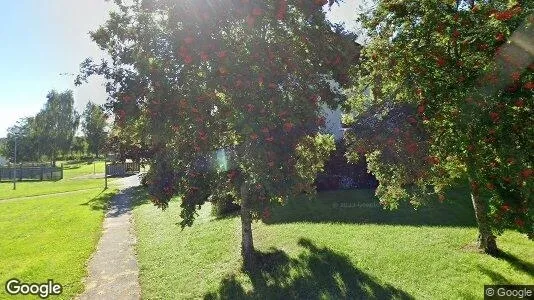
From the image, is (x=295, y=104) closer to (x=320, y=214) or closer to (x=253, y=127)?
(x=253, y=127)

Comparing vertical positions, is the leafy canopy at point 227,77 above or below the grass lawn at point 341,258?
above

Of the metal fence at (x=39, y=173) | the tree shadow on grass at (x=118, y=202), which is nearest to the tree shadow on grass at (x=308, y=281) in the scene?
the tree shadow on grass at (x=118, y=202)

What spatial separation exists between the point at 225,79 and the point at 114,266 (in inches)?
317

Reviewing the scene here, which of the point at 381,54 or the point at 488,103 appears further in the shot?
the point at 381,54

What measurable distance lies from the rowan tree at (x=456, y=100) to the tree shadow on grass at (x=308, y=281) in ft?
8.44

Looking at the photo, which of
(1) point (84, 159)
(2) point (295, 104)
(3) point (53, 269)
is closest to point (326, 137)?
(2) point (295, 104)

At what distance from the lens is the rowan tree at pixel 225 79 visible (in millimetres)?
7656

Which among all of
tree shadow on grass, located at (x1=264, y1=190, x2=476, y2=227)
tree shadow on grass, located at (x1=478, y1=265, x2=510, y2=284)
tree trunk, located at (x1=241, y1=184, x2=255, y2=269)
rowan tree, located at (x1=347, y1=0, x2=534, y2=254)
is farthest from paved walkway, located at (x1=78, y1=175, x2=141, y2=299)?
tree shadow on grass, located at (x1=478, y1=265, x2=510, y2=284)

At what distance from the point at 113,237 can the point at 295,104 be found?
1196cm

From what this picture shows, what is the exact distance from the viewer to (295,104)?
802 centimetres

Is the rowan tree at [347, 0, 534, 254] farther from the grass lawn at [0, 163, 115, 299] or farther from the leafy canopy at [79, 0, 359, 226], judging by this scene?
the grass lawn at [0, 163, 115, 299]

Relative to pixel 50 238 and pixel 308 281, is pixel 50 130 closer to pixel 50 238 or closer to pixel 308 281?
pixel 50 238

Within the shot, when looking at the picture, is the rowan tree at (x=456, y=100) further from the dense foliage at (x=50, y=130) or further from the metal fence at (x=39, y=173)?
the dense foliage at (x=50, y=130)

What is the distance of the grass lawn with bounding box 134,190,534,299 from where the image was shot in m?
8.94
